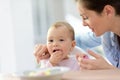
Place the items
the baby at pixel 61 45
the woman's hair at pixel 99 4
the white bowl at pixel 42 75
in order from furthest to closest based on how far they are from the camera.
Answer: the baby at pixel 61 45 → the woman's hair at pixel 99 4 → the white bowl at pixel 42 75

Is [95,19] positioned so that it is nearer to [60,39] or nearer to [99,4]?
[99,4]

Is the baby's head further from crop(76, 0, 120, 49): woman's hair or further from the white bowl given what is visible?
the white bowl

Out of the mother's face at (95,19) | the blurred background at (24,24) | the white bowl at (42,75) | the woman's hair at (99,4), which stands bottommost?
the blurred background at (24,24)

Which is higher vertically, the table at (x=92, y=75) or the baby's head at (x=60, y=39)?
the baby's head at (x=60, y=39)

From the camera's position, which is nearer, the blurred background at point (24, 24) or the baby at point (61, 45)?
the baby at point (61, 45)

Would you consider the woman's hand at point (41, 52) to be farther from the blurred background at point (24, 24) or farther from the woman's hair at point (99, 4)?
Answer: the blurred background at point (24, 24)

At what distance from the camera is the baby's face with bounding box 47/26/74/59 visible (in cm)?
162

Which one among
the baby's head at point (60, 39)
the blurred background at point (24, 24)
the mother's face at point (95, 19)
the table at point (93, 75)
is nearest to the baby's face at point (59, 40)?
the baby's head at point (60, 39)

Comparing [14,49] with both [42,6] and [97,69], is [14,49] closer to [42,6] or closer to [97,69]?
[42,6]

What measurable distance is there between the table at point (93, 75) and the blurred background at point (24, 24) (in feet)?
6.08

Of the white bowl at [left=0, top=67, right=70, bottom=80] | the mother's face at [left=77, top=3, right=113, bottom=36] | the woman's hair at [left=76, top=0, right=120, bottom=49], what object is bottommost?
the white bowl at [left=0, top=67, right=70, bottom=80]

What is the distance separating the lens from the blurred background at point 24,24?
3188 millimetres

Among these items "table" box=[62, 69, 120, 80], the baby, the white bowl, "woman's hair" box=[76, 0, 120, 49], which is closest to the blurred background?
the baby

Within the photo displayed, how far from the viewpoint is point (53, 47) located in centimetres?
161
